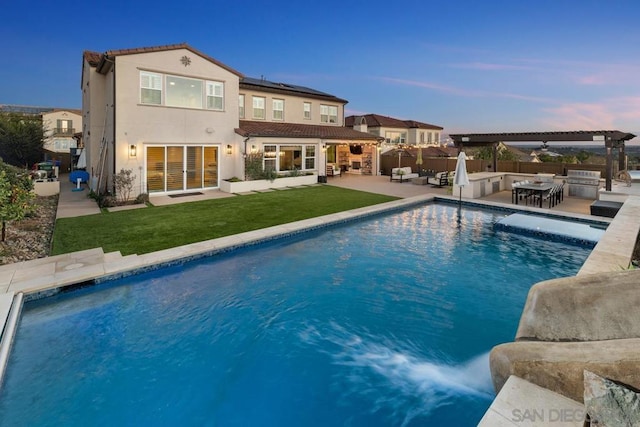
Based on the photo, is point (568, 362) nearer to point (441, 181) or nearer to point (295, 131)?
point (441, 181)

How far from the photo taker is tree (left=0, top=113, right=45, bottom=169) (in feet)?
95.7

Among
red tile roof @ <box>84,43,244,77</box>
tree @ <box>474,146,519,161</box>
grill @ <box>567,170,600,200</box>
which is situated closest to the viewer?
red tile roof @ <box>84,43,244,77</box>

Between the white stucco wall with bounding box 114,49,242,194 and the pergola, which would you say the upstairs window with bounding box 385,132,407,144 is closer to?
the pergola

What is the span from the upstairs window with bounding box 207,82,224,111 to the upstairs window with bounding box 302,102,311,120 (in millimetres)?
8828

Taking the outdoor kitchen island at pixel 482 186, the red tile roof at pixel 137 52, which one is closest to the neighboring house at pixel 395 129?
the outdoor kitchen island at pixel 482 186

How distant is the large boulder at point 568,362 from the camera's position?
2.71 meters

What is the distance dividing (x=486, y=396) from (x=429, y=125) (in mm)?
51870

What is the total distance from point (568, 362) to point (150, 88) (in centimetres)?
1834

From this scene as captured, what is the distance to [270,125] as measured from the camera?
77.7 feet

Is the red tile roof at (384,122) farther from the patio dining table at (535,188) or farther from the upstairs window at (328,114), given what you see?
the patio dining table at (535,188)

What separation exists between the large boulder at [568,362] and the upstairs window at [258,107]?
22824 millimetres

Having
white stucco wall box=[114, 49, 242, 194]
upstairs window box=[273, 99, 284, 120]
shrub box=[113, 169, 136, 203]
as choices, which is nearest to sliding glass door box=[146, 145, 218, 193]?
white stucco wall box=[114, 49, 242, 194]

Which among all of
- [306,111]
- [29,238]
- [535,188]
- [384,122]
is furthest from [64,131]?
[535,188]

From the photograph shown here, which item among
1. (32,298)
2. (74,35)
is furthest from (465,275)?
(74,35)
